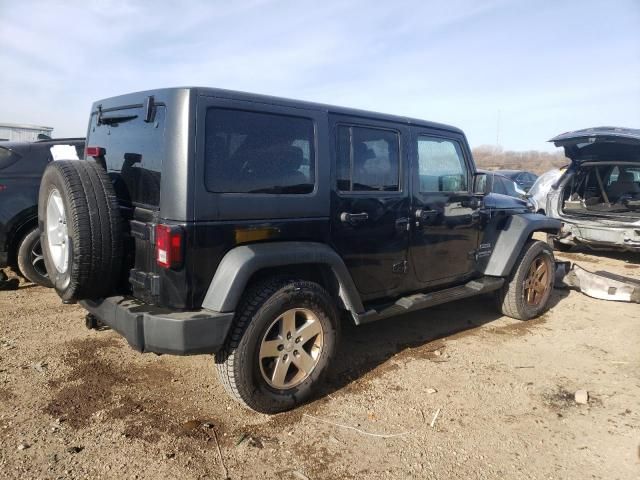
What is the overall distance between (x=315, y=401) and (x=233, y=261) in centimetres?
119

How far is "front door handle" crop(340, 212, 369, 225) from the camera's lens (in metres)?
3.38

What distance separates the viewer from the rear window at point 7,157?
17.1 ft

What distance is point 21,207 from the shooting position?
516 cm

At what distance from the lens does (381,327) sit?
4793mm

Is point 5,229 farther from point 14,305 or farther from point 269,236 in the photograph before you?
point 269,236

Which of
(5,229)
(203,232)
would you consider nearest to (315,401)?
(203,232)

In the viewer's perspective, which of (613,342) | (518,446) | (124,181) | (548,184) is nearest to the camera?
(518,446)

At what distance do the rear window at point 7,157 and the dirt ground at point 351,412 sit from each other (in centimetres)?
161

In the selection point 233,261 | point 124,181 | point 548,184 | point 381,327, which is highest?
point 548,184

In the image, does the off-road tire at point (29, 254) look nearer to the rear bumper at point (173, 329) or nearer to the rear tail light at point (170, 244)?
the rear bumper at point (173, 329)

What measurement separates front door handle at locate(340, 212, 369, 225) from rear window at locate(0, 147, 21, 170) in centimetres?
399

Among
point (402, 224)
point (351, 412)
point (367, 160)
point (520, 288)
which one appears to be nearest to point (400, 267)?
point (402, 224)

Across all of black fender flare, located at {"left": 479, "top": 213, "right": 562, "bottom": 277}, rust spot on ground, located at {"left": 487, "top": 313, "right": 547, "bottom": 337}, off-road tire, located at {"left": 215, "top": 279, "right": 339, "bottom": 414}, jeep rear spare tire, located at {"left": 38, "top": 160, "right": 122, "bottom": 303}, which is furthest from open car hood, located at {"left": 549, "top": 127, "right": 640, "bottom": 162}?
jeep rear spare tire, located at {"left": 38, "top": 160, "right": 122, "bottom": 303}

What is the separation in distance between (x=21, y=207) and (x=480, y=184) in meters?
4.67
